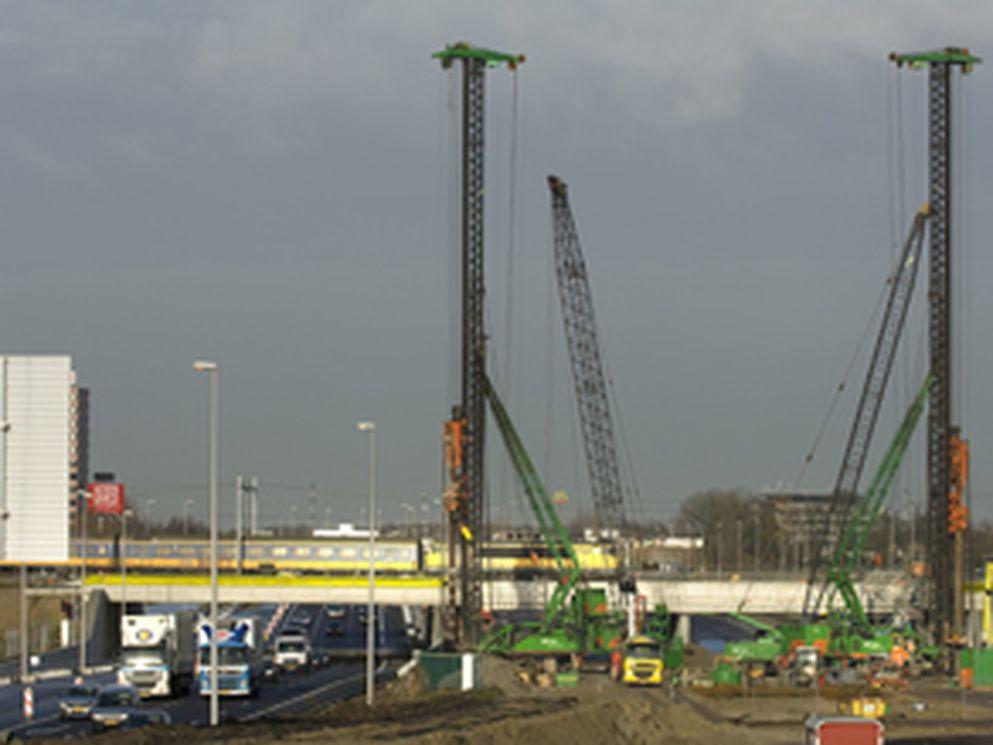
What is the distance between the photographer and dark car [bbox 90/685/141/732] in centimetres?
Answer: 5253

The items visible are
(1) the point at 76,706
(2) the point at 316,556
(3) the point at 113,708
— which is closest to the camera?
(3) the point at 113,708

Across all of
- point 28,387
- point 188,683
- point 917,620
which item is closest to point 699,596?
point 917,620

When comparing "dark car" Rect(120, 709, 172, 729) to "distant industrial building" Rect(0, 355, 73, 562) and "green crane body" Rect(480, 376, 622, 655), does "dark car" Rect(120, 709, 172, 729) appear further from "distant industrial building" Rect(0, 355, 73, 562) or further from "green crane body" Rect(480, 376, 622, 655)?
"green crane body" Rect(480, 376, 622, 655)

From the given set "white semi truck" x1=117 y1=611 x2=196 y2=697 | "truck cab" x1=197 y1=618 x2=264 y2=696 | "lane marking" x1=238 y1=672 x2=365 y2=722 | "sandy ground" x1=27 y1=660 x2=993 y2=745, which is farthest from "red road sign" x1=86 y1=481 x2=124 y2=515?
"sandy ground" x1=27 y1=660 x2=993 y2=745

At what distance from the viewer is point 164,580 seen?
131 meters

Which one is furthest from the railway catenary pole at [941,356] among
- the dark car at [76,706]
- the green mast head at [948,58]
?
the dark car at [76,706]

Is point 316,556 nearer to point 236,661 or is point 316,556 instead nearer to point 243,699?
point 236,661

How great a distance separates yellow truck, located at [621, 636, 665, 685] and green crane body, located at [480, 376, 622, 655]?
21.5 meters

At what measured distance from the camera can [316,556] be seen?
151 metres

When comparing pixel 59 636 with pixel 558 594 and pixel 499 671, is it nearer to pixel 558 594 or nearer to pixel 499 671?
pixel 558 594

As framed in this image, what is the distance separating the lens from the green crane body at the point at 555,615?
347ft

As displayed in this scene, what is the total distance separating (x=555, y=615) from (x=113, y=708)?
58.1 meters

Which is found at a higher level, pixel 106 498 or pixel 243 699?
pixel 106 498

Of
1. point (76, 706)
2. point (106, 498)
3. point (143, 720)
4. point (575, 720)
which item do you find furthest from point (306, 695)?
point (106, 498)
